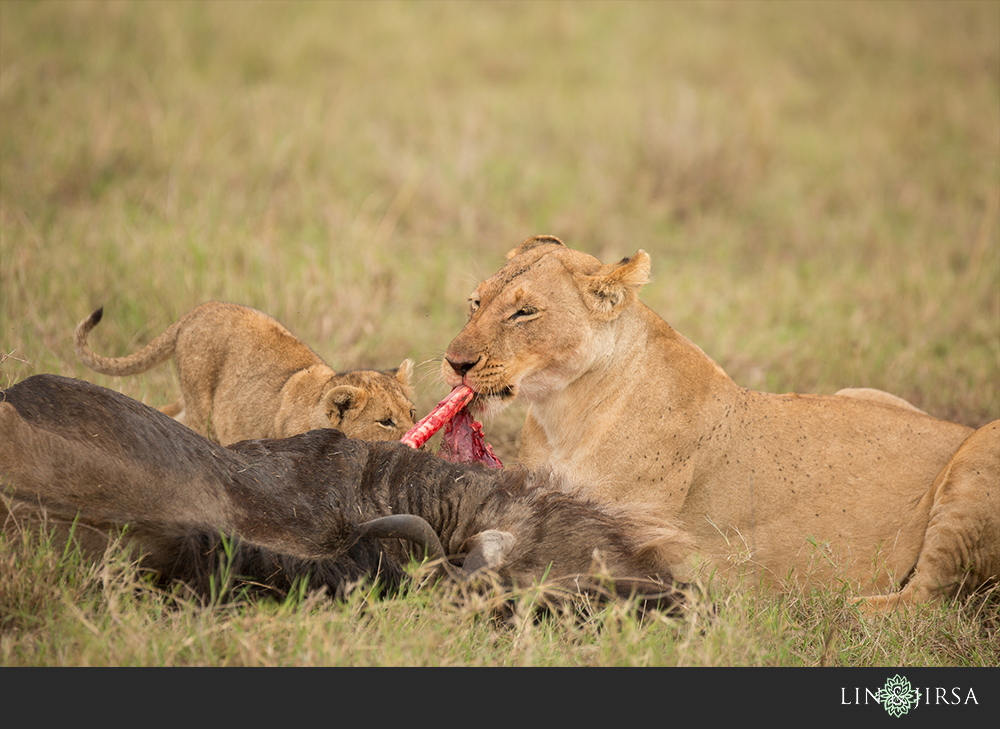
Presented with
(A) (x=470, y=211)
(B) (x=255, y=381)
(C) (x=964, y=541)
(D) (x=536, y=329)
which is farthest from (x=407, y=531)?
(A) (x=470, y=211)

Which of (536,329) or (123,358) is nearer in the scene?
(536,329)

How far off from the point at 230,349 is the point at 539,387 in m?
1.66

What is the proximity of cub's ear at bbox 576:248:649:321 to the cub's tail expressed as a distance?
2207mm

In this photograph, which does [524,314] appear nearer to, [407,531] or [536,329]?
[536,329]

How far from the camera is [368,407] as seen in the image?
4.43m

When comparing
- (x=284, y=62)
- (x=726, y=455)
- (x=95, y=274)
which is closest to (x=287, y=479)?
(x=726, y=455)

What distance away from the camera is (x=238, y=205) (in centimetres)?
755

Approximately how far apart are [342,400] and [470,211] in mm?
4131

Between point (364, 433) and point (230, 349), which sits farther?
point (230, 349)

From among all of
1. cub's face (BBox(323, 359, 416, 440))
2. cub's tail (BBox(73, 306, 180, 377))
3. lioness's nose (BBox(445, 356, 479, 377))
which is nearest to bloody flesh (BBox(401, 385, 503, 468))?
lioness's nose (BBox(445, 356, 479, 377))
